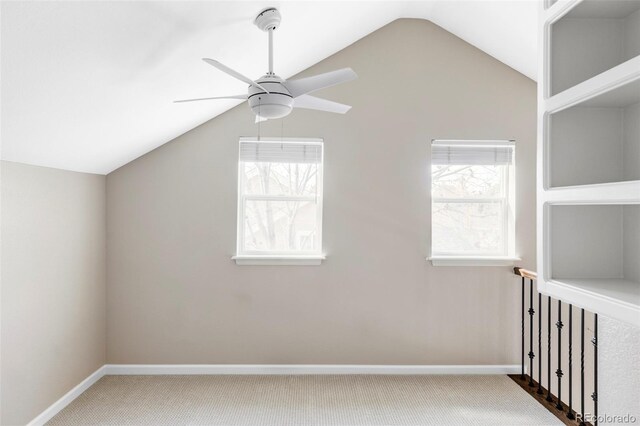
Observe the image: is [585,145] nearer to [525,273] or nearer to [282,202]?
[525,273]

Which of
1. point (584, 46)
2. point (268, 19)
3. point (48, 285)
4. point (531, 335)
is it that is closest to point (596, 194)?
point (584, 46)

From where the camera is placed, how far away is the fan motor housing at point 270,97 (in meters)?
2.03

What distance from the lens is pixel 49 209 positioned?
2.77m

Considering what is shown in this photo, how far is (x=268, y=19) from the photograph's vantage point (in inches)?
92.0

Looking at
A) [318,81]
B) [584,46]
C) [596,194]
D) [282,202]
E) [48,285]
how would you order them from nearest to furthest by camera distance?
[596,194]
[584,46]
[318,81]
[48,285]
[282,202]

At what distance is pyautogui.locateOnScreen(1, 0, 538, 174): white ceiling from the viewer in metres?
1.64

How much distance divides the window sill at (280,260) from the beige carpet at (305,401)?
0.98 meters

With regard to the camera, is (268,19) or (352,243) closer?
(268,19)

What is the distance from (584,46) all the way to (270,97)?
1.34 meters

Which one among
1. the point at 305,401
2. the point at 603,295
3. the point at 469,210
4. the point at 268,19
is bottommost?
the point at 305,401

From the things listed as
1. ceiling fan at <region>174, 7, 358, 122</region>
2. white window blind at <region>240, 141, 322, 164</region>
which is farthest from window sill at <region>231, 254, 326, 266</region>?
ceiling fan at <region>174, 7, 358, 122</region>

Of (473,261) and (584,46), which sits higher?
(584,46)

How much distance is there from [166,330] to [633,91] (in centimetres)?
356

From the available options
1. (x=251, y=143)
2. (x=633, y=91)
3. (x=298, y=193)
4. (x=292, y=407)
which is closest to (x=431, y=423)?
(x=292, y=407)
